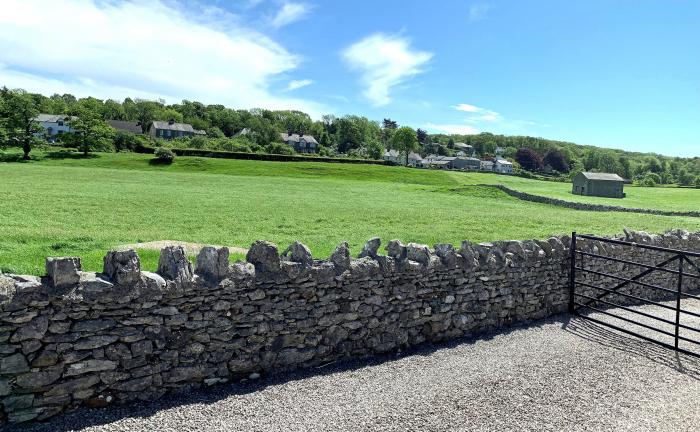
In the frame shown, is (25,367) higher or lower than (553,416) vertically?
higher

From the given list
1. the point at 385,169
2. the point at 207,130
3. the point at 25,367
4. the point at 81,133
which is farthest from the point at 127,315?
the point at 207,130

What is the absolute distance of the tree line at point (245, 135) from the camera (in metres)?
73.4

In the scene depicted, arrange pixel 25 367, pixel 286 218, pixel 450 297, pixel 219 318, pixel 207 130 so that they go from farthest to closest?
pixel 207 130, pixel 286 218, pixel 450 297, pixel 219 318, pixel 25 367

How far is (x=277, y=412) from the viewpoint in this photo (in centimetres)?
574

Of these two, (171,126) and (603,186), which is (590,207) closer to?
(603,186)

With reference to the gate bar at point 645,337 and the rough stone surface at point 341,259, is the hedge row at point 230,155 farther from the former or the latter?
the rough stone surface at point 341,259

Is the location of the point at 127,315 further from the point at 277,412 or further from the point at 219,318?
the point at 277,412

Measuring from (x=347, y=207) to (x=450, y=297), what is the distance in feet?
69.5

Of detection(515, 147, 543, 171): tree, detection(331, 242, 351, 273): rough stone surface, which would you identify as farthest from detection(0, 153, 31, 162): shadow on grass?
detection(515, 147, 543, 171): tree

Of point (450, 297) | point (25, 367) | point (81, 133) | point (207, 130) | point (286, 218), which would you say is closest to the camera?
point (25, 367)

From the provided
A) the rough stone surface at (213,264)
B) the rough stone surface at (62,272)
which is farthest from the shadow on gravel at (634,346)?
the rough stone surface at (62,272)

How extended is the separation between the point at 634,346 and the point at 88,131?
8149cm

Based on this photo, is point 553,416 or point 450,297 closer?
point 553,416

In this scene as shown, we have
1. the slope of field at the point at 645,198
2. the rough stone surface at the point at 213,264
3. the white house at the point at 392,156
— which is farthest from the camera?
the white house at the point at 392,156
